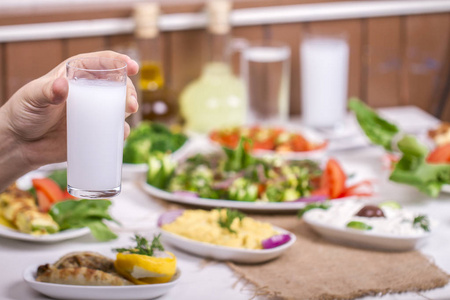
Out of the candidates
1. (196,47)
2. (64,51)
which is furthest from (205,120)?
(64,51)

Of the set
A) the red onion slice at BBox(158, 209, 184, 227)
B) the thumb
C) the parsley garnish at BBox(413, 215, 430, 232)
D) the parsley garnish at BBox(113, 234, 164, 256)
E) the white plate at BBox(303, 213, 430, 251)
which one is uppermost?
the thumb

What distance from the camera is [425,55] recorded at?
3.24 m

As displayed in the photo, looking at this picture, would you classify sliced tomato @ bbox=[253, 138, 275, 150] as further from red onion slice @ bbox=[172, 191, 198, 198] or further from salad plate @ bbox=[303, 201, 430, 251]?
salad plate @ bbox=[303, 201, 430, 251]

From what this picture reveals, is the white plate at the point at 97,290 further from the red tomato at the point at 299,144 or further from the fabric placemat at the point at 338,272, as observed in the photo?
the red tomato at the point at 299,144

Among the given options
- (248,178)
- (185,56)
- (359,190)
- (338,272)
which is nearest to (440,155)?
(359,190)

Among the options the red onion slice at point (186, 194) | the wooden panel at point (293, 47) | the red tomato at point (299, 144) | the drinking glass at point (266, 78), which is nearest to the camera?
the red onion slice at point (186, 194)

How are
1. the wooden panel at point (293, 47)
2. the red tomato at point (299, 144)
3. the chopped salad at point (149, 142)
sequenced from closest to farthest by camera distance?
the chopped salad at point (149, 142), the red tomato at point (299, 144), the wooden panel at point (293, 47)

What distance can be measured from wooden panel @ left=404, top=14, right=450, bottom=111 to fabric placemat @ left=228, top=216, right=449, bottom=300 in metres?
1.64

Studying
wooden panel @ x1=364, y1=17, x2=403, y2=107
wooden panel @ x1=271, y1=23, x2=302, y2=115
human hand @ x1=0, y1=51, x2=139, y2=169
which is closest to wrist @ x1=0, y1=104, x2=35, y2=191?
human hand @ x1=0, y1=51, x2=139, y2=169

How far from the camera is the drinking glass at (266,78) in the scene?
2.75 metres

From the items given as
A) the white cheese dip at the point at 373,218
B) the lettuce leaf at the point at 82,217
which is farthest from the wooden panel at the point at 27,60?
the white cheese dip at the point at 373,218

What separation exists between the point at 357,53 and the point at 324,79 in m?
0.42

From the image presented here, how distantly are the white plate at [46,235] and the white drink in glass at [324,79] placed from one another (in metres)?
1.30

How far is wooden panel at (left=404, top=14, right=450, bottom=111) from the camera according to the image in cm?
320
